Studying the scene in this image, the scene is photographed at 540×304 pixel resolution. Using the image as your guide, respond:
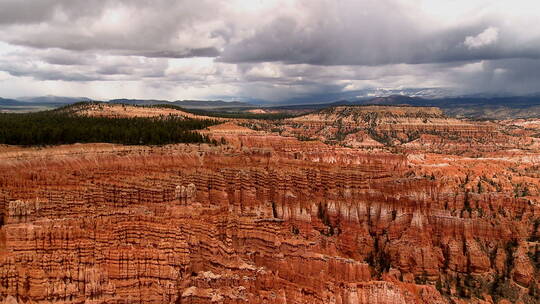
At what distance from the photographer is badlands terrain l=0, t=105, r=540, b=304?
1457 inches

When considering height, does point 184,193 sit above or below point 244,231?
above

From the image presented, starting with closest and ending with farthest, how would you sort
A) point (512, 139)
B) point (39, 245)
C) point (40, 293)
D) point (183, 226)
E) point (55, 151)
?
1. point (40, 293)
2. point (39, 245)
3. point (183, 226)
4. point (55, 151)
5. point (512, 139)

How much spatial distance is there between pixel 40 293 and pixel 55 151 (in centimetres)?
2871

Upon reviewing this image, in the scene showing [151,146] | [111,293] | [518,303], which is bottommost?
[518,303]

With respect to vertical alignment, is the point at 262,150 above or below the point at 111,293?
above

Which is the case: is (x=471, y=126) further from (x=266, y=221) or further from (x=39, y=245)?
(x=39, y=245)

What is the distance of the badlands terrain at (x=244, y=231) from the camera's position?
121 feet

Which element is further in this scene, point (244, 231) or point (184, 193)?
point (184, 193)

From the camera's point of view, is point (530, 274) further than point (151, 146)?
No

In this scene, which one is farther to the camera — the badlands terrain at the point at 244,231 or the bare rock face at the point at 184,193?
the bare rock face at the point at 184,193

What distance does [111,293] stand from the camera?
118 ft

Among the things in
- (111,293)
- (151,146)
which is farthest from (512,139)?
(111,293)

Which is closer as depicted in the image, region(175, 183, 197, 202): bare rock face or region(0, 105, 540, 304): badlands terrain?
region(0, 105, 540, 304): badlands terrain

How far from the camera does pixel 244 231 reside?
47188mm
